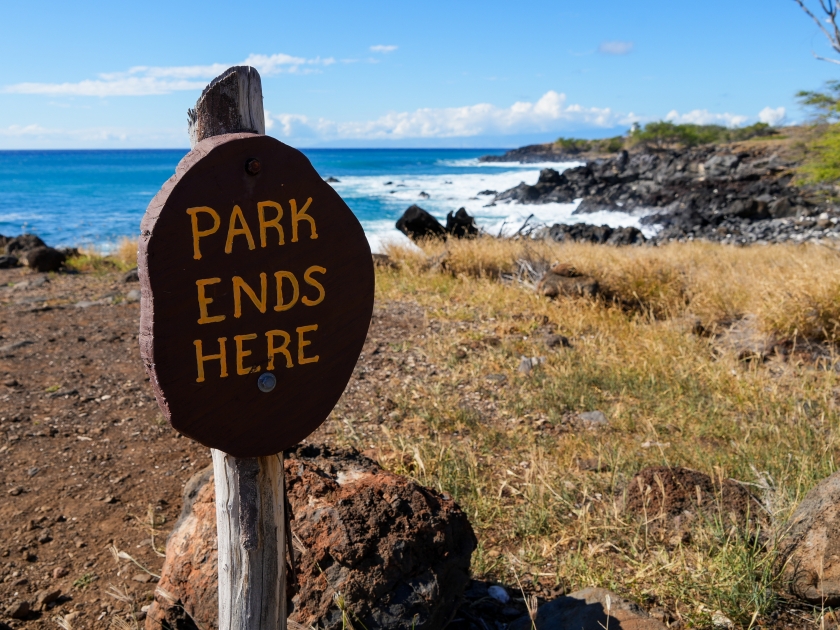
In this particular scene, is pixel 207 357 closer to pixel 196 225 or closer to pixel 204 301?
pixel 204 301

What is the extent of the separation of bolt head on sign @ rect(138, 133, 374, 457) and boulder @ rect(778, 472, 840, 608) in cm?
187

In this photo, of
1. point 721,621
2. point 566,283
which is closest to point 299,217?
point 721,621

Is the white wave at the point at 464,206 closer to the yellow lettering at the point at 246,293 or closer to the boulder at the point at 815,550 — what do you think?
the boulder at the point at 815,550

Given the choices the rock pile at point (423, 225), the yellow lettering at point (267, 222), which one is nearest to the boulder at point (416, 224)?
the rock pile at point (423, 225)

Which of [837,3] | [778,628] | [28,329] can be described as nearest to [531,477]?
[778,628]

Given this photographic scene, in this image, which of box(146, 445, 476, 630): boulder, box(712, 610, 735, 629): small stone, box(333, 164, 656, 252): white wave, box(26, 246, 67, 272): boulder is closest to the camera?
box(146, 445, 476, 630): boulder

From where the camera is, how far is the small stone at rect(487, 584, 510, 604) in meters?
2.51

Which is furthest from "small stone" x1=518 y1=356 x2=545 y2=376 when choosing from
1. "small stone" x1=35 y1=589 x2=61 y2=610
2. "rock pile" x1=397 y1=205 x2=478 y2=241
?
"rock pile" x1=397 y1=205 x2=478 y2=241

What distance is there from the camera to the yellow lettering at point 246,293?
57.7 inches

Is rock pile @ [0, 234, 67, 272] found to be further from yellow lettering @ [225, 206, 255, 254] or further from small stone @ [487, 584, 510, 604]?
yellow lettering @ [225, 206, 255, 254]

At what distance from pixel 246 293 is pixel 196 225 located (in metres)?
0.18

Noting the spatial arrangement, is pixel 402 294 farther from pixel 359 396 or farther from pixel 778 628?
pixel 778 628

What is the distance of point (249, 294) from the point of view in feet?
4.87

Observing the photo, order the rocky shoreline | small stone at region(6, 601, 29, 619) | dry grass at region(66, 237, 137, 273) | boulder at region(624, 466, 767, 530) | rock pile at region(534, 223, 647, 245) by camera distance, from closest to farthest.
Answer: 1. small stone at region(6, 601, 29, 619)
2. boulder at region(624, 466, 767, 530)
3. dry grass at region(66, 237, 137, 273)
4. rock pile at region(534, 223, 647, 245)
5. the rocky shoreline
